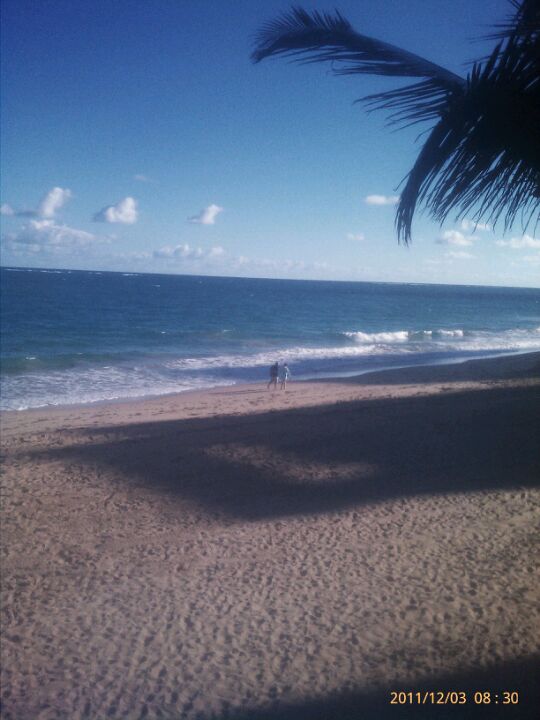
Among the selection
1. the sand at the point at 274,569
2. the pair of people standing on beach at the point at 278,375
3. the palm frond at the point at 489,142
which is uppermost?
the palm frond at the point at 489,142

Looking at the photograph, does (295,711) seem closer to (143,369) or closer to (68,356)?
(143,369)

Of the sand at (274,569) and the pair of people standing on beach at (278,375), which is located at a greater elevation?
the pair of people standing on beach at (278,375)

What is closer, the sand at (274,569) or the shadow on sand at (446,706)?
the shadow on sand at (446,706)

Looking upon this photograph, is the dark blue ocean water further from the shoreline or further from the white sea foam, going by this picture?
the shoreline

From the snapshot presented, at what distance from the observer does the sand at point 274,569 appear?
3.83m

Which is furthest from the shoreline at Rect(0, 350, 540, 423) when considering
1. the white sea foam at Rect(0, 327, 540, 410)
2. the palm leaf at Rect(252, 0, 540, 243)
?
the palm leaf at Rect(252, 0, 540, 243)

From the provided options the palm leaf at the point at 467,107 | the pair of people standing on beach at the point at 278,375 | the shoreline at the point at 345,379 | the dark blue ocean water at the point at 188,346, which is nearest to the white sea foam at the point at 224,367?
the dark blue ocean water at the point at 188,346

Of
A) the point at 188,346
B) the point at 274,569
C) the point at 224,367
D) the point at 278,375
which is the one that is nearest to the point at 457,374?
the point at 278,375

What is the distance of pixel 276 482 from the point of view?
8.00m

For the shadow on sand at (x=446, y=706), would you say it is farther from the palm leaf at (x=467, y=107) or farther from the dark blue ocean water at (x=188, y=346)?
the dark blue ocean water at (x=188, y=346)

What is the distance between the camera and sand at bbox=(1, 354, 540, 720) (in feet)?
12.6

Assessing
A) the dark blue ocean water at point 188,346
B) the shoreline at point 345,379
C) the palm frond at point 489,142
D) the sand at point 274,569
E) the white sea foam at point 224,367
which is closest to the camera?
the palm frond at point 489,142

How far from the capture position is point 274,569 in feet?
18.0

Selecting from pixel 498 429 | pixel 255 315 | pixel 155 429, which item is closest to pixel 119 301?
pixel 255 315
